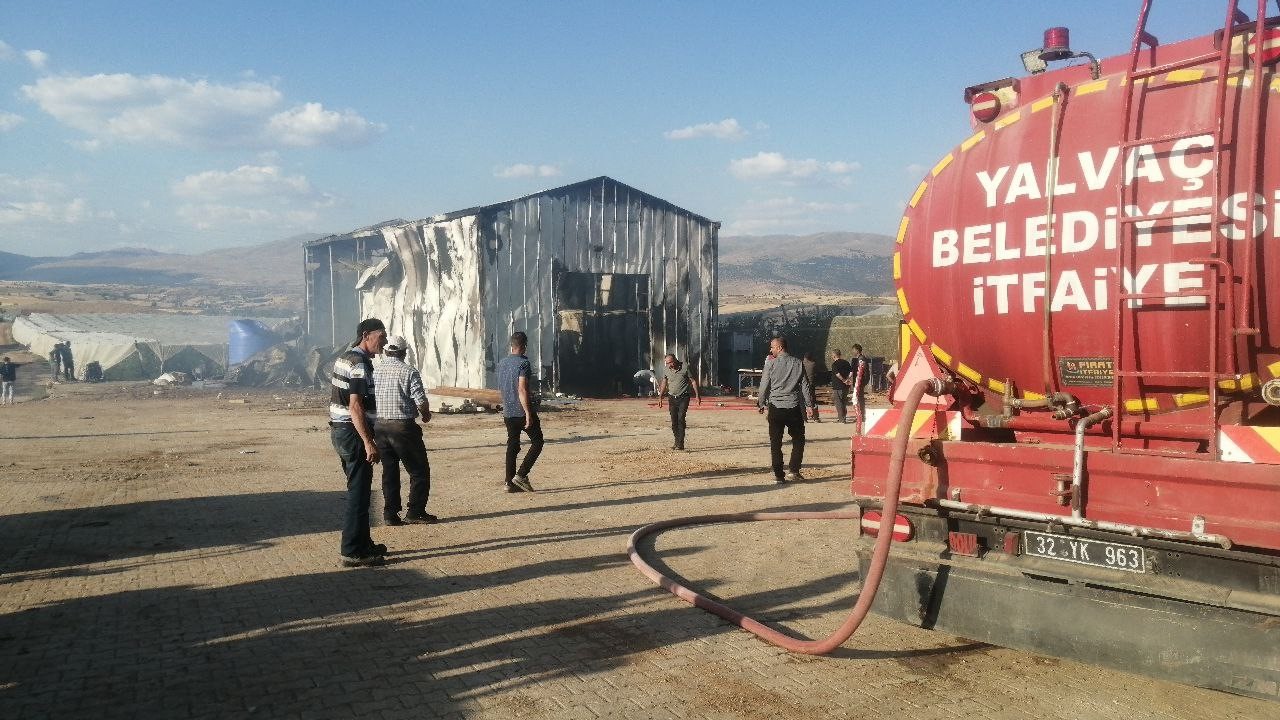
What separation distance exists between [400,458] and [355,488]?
1.66 metres

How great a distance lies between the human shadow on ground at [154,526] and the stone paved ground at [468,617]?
42 mm

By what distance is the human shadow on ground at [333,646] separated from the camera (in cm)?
466

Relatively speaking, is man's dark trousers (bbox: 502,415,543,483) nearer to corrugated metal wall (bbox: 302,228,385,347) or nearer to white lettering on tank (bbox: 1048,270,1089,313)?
A: white lettering on tank (bbox: 1048,270,1089,313)

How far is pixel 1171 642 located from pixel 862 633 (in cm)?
183

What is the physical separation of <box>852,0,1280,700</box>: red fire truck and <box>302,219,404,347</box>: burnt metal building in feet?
112

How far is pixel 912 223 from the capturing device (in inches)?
219

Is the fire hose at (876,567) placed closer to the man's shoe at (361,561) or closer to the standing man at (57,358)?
the man's shoe at (361,561)

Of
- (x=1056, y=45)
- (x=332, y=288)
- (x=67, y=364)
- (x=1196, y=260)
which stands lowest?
(x=67, y=364)

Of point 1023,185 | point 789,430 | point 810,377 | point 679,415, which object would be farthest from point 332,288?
point 1023,185

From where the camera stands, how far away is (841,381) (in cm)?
1855

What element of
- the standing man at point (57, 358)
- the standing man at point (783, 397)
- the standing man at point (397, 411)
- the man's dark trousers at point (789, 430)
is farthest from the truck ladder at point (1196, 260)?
the standing man at point (57, 358)

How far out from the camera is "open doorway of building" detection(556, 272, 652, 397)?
1136 inches

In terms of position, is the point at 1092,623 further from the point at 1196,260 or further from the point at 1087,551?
the point at 1196,260

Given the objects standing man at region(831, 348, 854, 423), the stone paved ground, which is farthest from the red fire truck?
standing man at region(831, 348, 854, 423)
